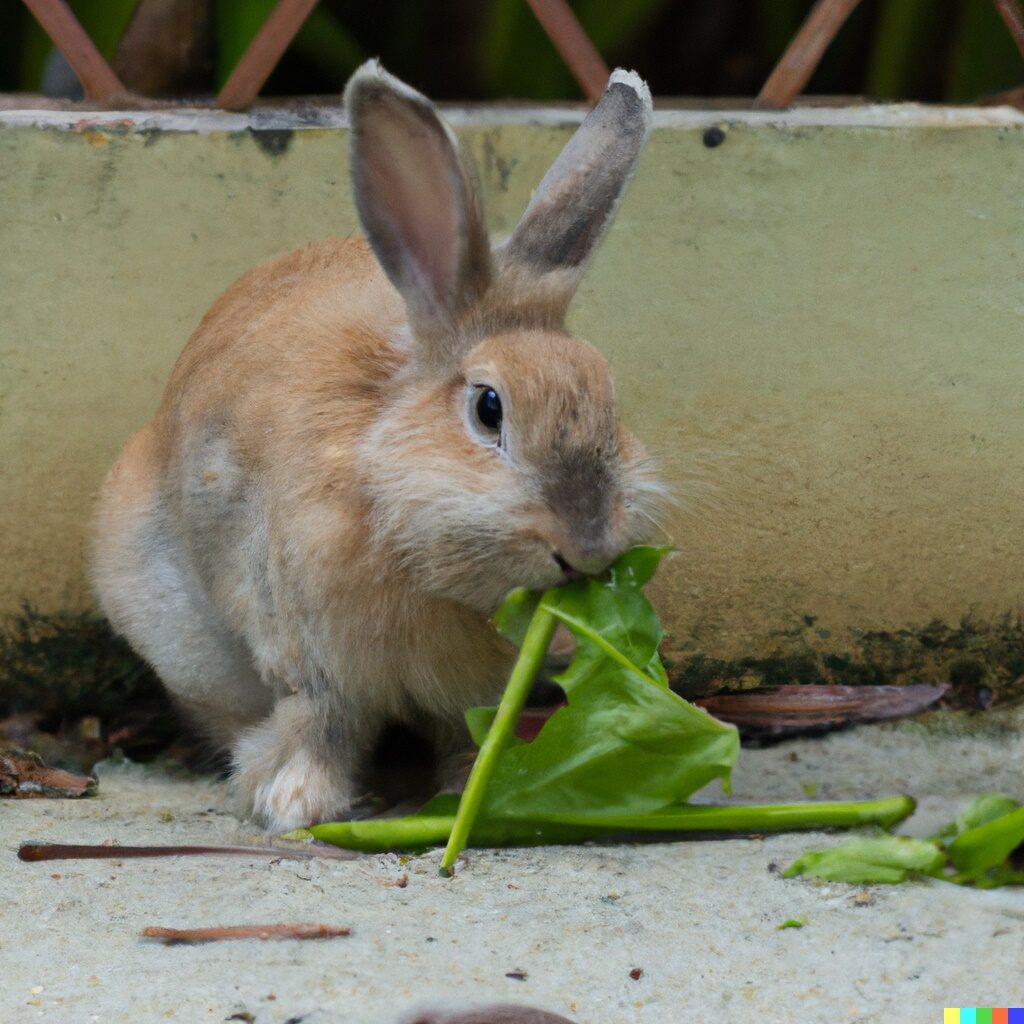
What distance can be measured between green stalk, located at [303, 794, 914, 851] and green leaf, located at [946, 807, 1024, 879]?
0.73 feet

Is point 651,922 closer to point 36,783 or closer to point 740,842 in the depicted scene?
point 740,842

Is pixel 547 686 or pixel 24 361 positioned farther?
pixel 24 361

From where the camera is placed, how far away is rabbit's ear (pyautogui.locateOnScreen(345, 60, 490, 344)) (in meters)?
2.96

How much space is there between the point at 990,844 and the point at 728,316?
5.34 ft

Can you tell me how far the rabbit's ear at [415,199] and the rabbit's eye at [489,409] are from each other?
28 centimetres

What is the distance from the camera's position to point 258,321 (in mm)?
3539

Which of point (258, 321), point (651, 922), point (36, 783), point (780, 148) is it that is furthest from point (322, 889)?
point (780, 148)

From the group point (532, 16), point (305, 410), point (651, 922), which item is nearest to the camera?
point (651, 922)

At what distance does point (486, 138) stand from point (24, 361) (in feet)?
4.29

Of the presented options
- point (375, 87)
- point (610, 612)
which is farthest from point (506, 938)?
Answer: point (375, 87)

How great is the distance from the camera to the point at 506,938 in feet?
8.32

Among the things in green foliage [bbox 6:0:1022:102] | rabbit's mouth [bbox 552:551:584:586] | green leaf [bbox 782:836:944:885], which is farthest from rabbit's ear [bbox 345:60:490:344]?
green foliage [bbox 6:0:1022:102]

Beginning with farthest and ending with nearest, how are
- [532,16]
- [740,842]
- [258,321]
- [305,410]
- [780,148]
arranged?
[532,16]
[780,148]
[258,321]
[305,410]
[740,842]

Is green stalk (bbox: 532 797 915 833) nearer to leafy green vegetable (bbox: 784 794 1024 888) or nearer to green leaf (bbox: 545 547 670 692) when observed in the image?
leafy green vegetable (bbox: 784 794 1024 888)
